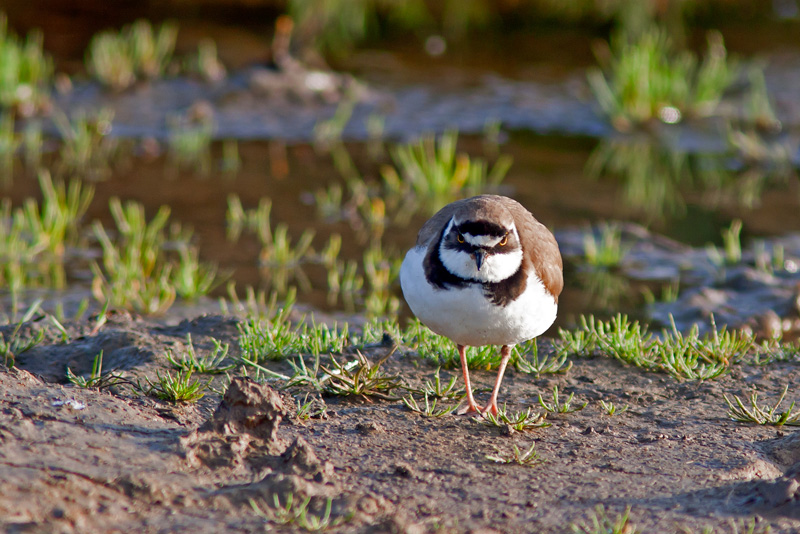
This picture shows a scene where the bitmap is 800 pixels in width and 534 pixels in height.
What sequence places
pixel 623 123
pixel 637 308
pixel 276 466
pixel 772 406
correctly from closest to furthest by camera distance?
pixel 276 466, pixel 772 406, pixel 637 308, pixel 623 123

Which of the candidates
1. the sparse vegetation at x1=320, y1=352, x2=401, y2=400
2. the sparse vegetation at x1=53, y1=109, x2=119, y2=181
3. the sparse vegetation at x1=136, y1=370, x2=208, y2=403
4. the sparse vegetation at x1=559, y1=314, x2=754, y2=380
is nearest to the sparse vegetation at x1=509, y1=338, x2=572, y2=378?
the sparse vegetation at x1=559, y1=314, x2=754, y2=380

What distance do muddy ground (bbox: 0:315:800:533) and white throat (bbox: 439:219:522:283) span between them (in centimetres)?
73

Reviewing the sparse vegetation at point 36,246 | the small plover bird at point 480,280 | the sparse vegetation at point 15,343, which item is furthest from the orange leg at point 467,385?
the sparse vegetation at point 36,246

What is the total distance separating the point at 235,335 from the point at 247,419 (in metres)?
1.81

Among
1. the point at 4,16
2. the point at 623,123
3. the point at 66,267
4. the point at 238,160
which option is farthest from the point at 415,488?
the point at 4,16

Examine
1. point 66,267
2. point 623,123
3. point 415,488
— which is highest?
point 623,123

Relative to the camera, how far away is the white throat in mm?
4199

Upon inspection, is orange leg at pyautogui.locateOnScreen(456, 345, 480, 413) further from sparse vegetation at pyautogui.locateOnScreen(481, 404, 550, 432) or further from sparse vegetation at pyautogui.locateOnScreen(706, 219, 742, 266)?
sparse vegetation at pyautogui.locateOnScreen(706, 219, 742, 266)

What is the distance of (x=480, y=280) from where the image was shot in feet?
13.8

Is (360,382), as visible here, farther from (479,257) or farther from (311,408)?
(479,257)

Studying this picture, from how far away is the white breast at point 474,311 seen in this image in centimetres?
421

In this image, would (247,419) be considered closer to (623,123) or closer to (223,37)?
(623,123)

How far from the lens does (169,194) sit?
936cm

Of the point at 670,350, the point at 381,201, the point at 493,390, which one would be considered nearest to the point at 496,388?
the point at 493,390
